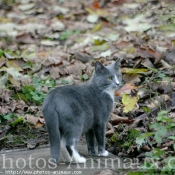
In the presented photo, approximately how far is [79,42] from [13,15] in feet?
8.85

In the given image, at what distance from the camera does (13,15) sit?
1174 centimetres

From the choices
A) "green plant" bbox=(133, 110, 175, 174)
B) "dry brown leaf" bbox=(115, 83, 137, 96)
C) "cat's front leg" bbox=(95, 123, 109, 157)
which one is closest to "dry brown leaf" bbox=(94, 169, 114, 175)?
"green plant" bbox=(133, 110, 175, 174)

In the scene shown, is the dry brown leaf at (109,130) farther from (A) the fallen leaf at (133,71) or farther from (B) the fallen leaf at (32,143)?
(A) the fallen leaf at (133,71)

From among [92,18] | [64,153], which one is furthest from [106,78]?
[92,18]

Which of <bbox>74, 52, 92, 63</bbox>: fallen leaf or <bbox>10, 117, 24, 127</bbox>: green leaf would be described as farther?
<bbox>74, 52, 92, 63</bbox>: fallen leaf

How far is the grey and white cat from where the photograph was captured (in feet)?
16.5

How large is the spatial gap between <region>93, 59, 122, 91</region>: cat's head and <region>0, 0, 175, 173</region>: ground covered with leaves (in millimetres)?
478

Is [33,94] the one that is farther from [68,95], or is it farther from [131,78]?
[68,95]

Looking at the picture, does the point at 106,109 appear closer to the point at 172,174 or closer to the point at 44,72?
the point at 172,174

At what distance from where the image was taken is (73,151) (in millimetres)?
5148

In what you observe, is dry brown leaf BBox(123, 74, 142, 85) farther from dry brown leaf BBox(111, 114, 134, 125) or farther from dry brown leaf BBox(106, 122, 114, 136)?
dry brown leaf BBox(106, 122, 114, 136)

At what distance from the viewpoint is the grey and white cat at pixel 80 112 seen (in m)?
5.04

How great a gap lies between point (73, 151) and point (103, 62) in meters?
2.96

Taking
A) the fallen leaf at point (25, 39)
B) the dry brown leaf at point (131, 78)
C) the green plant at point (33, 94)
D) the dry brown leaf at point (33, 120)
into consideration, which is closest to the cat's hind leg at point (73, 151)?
the dry brown leaf at point (33, 120)
